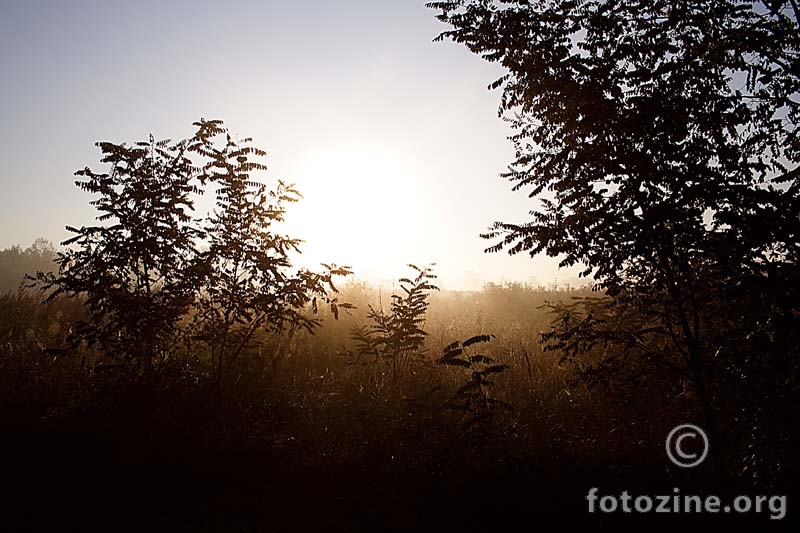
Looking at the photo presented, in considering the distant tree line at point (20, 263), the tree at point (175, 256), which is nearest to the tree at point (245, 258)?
the tree at point (175, 256)

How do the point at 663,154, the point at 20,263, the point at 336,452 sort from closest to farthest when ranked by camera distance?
the point at 663,154 < the point at 336,452 < the point at 20,263

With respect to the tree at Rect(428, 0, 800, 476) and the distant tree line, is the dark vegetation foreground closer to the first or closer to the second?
the tree at Rect(428, 0, 800, 476)

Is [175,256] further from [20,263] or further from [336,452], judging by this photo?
[20,263]

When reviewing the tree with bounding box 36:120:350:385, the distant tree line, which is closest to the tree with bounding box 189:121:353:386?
the tree with bounding box 36:120:350:385

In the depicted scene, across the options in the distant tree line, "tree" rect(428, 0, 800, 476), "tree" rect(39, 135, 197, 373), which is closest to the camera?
"tree" rect(428, 0, 800, 476)

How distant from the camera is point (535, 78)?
12.0 ft

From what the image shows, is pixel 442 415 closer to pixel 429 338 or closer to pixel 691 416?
pixel 691 416

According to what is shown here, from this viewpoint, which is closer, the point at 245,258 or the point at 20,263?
the point at 245,258

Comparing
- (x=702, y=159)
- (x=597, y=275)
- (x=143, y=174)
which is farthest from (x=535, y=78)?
(x=143, y=174)

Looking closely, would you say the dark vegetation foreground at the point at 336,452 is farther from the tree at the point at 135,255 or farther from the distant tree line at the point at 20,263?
the distant tree line at the point at 20,263

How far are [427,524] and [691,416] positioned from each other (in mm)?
2876

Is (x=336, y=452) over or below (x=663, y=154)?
below

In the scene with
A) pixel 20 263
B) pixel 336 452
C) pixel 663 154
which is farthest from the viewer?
pixel 20 263

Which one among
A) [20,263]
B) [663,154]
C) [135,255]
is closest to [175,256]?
[135,255]
